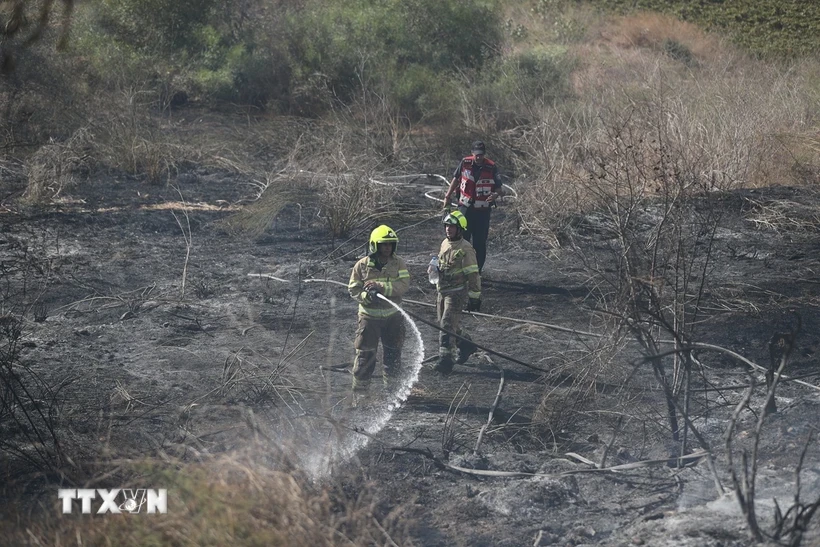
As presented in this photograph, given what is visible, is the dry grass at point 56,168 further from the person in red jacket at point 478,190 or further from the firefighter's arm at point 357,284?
the firefighter's arm at point 357,284

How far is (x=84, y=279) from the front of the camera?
11633 millimetres

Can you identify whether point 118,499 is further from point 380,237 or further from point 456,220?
point 456,220

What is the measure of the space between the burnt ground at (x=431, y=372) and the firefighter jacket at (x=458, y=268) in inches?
33.3

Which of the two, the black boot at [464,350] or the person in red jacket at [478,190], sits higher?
the person in red jacket at [478,190]

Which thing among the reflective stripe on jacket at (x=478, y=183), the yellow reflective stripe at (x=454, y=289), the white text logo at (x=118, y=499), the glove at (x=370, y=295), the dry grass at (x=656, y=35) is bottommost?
the white text logo at (x=118, y=499)

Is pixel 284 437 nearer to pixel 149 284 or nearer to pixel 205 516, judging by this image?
pixel 205 516

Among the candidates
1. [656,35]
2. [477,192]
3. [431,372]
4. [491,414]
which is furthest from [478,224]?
[656,35]

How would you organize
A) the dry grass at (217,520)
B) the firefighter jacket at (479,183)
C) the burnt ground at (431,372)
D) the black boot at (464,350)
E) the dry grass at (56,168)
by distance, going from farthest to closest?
the dry grass at (56,168)
the firefighter jacket at (479,183)
the black boot at (464,350)
the burnt ground at (431,372)
the dry grass at (217,520)

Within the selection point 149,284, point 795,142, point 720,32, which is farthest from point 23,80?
point 720,32

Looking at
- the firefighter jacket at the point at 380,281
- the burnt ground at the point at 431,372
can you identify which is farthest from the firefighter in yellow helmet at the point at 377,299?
the burnt ground at the point at 431,372

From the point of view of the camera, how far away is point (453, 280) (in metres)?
8.88

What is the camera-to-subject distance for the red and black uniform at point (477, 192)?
1067 cm

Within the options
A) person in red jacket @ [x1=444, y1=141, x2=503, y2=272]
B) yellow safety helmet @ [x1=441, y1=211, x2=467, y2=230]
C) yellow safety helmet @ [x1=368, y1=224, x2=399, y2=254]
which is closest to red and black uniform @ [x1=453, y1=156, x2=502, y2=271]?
person in red jacket @ [x1=444, y1=141, x2=503, y2=272]

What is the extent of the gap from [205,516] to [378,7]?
20.7 metres
